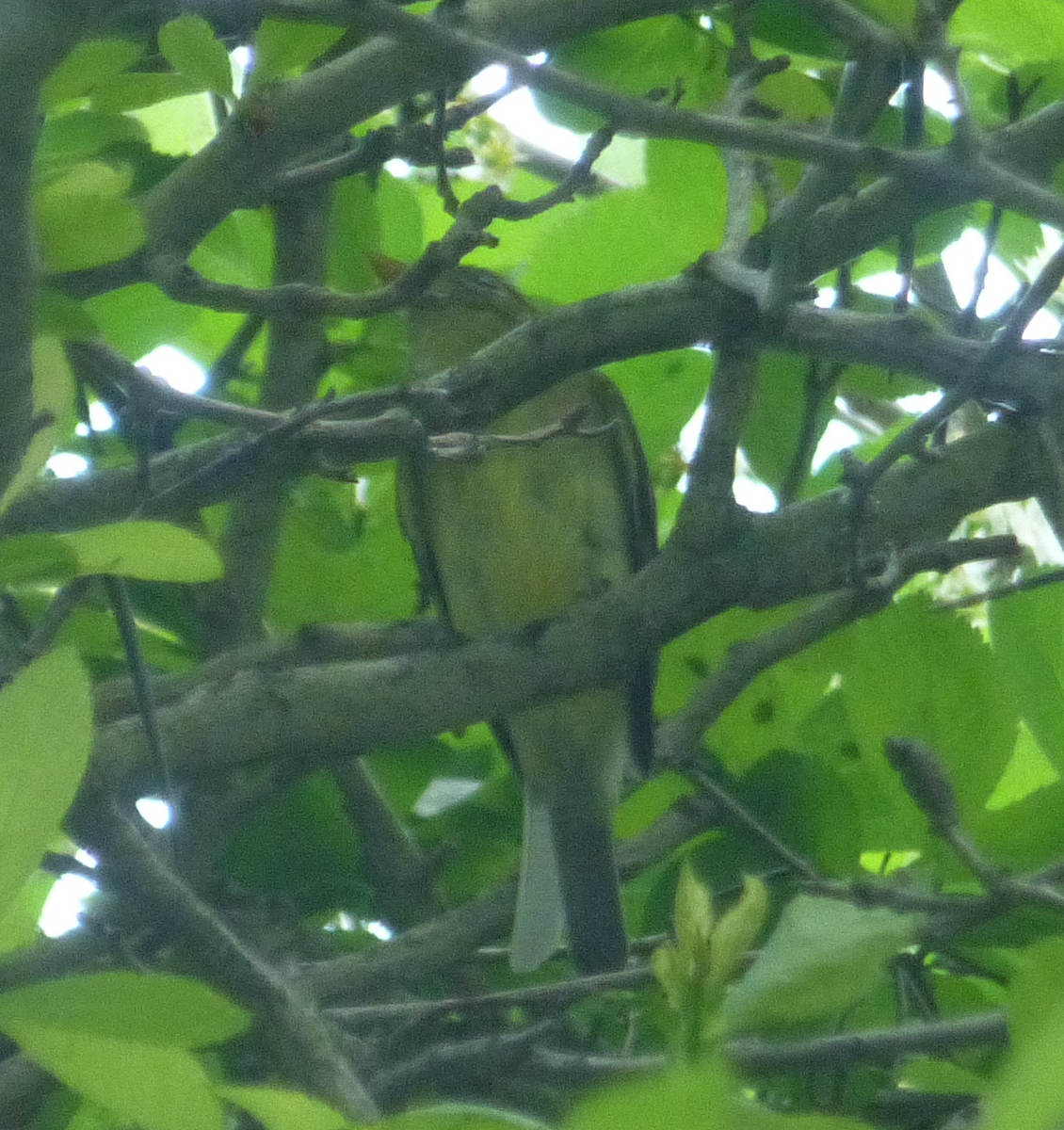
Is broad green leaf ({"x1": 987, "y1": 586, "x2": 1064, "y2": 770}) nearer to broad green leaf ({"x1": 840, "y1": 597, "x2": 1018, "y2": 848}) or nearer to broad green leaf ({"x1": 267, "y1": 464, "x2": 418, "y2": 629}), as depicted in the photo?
broad green leaf ({"x1": 840, "y1": 597, "x2": 1018, "y2": 848})

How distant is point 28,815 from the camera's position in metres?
0.87

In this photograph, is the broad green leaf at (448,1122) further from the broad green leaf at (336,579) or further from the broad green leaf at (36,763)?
the broad green leaf at (336,579)

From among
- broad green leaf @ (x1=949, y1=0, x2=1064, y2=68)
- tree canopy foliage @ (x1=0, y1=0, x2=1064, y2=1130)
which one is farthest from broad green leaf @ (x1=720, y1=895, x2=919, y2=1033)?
broad green leaf @ (x1=949, y1=0, x2=1064, y2=68)

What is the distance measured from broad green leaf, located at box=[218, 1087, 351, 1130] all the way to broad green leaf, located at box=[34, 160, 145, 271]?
0.53m

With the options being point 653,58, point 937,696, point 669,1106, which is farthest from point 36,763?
point 653,58

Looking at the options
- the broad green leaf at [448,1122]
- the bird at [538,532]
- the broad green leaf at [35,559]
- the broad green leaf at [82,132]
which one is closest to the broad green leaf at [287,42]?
the broad green leaf at [82,132]

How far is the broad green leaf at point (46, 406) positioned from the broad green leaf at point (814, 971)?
0.56 meters

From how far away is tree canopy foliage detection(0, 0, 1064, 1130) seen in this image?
102 cm

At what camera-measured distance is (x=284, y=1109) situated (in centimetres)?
85

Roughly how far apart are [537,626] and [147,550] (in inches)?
46.4

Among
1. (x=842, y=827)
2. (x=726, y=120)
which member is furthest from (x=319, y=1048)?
(x=726, y=120)

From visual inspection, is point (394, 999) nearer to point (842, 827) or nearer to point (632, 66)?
point (842, 827)

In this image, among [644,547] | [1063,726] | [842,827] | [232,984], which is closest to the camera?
[232,984]

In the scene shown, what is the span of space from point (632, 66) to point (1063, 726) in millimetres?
1015
